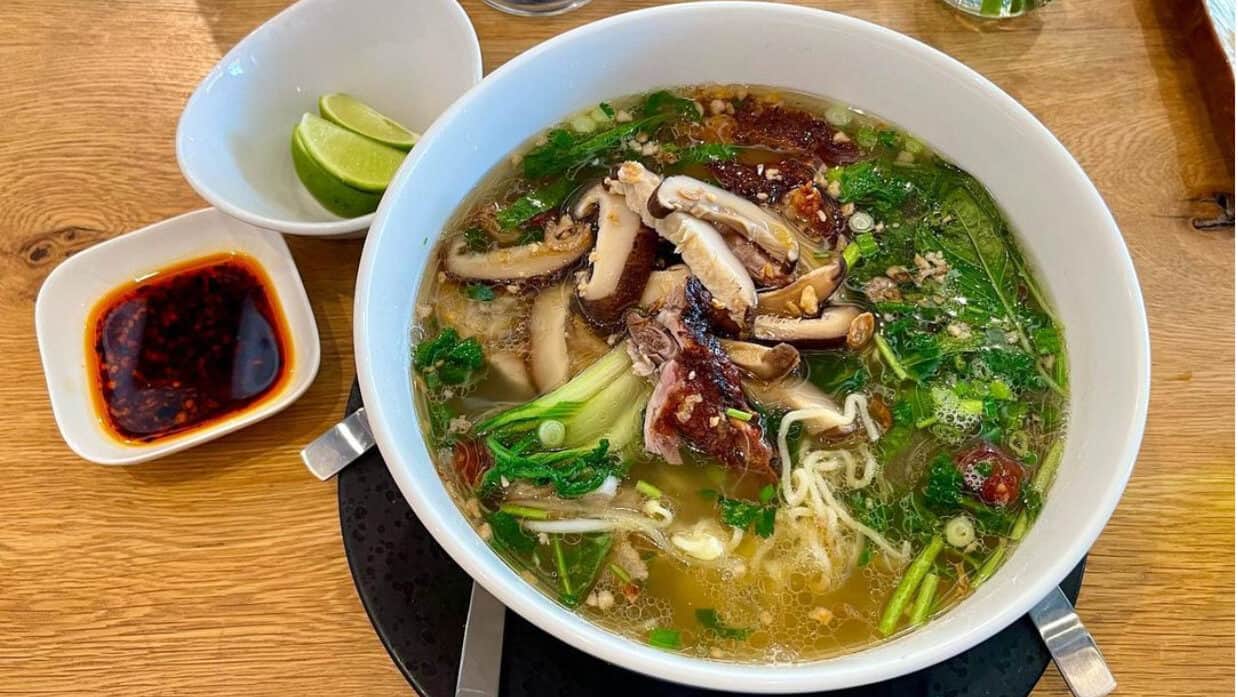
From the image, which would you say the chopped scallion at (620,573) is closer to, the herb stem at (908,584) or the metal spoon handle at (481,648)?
the metal spoon handle at (481,648)

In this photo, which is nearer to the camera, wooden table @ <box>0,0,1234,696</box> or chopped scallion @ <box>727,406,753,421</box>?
chopped scallion @ <box>727,406,753,421</box>

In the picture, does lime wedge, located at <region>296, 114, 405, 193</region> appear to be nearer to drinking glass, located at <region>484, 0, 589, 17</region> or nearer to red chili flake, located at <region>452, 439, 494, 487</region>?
drinking glass, located at <region>484, 0, 589, 17</region>

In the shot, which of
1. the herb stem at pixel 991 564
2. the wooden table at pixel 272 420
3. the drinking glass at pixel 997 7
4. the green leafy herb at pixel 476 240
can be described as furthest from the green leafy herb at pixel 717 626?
the drinking glass at pixel 997 7

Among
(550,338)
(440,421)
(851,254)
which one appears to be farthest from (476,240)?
(851,254)

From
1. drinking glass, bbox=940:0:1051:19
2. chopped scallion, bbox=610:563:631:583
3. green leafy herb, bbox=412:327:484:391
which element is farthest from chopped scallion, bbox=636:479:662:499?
drinking glass, bbox=940:0:1051:19

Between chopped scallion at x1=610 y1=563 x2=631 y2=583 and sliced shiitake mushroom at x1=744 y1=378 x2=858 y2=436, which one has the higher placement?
sliced shiitake mushroom at x1=744 y1=378 x2=858 y2=436

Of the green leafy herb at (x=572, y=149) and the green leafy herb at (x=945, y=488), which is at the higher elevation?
the green leafy herb at (x=572, y=149)

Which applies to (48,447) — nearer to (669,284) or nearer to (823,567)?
(669,284)
